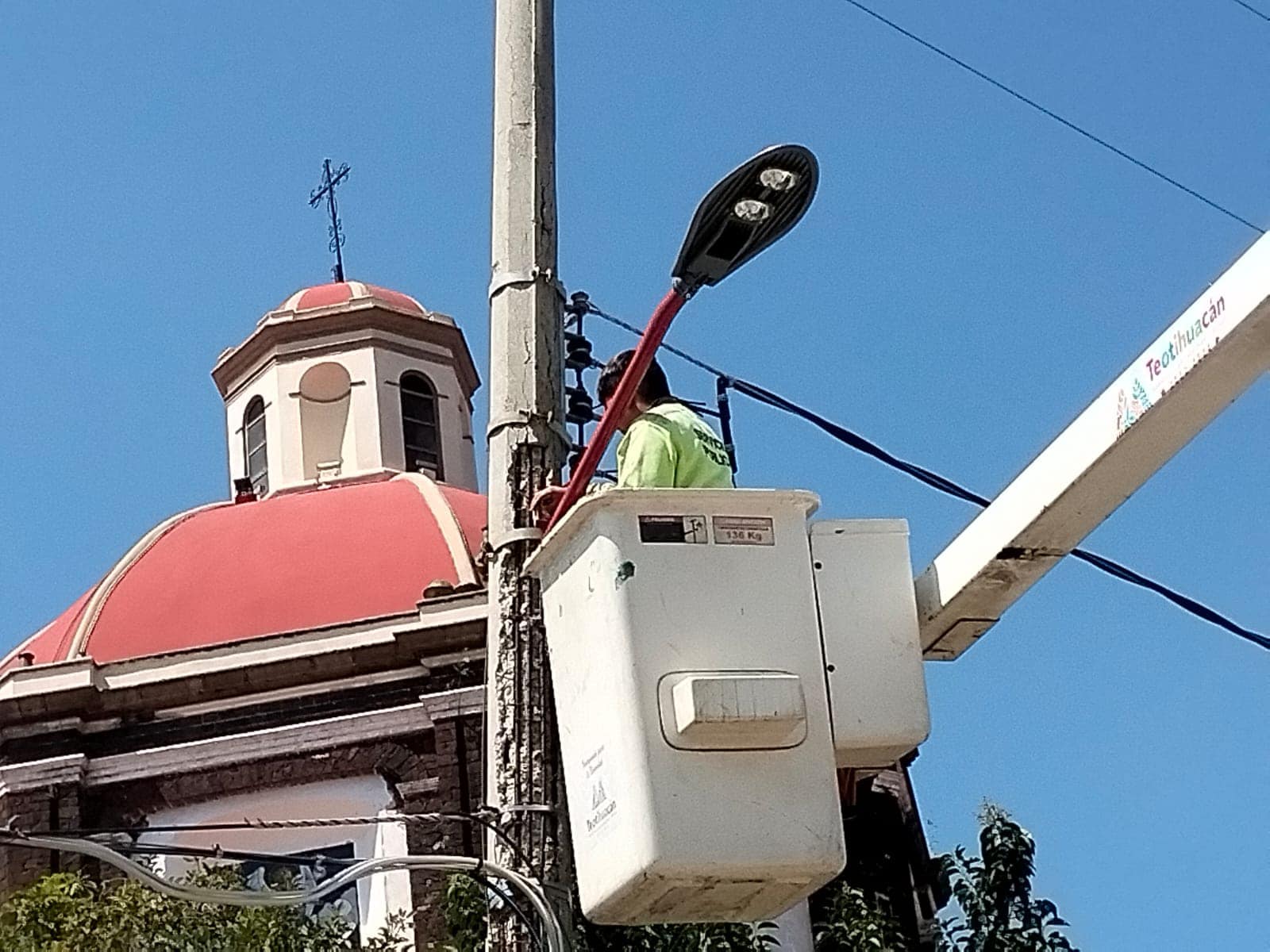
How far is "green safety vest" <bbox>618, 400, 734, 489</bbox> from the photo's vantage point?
21.1ft

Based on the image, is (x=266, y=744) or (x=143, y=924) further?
(x=266, y=744)

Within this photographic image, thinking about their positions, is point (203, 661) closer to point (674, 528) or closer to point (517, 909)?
point (517, 909)

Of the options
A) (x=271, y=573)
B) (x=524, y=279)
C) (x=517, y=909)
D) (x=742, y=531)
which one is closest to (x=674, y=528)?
(x=742, y=531)

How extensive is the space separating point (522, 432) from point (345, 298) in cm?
2188

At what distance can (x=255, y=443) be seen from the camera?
93.7ft

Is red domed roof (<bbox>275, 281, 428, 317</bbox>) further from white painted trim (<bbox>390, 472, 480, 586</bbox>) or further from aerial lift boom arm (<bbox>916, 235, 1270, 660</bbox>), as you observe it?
aerial lift boom arm (<bbox>916, 235, 1270, 660</bbox>)

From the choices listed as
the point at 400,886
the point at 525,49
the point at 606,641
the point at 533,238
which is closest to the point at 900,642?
the point at 606,641

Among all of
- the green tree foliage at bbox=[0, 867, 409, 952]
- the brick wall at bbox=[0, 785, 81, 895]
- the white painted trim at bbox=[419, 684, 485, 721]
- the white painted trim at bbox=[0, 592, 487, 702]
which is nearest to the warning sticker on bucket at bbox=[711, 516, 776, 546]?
the green tree foliage at bbox=[0, 867, 409, 952]

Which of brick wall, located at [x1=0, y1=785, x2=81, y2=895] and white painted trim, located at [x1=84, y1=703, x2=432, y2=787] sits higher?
white painted trim, located at [x1=84, y1=703, x2=432, y2=787]

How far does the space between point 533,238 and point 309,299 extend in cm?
2190

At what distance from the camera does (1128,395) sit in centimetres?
555

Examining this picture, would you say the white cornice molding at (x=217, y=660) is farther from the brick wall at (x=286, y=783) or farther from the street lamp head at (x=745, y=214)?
the street lamp head at (x=745, y=214)

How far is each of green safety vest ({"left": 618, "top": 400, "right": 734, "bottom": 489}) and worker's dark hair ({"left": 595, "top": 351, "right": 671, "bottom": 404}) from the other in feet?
0.59

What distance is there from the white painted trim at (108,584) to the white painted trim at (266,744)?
5.15 feet
